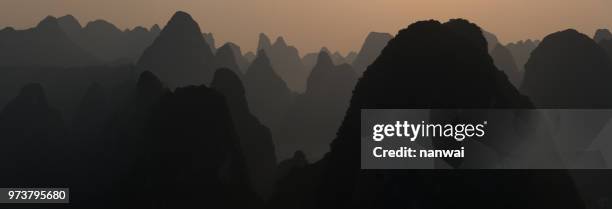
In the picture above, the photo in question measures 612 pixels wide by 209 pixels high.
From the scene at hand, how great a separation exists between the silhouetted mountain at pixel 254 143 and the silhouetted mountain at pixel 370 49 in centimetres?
6664

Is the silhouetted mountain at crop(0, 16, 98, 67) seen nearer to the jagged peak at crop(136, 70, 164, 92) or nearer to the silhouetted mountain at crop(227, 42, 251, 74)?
the silhouetted mountain at crop(227, 42, 251, 74)

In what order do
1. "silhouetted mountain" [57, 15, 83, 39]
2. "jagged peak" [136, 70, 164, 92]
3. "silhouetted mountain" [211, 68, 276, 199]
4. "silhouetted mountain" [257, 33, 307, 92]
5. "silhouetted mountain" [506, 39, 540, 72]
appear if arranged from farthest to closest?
"silhouetted mountain" [257, 33, 307, 92], "silhouetted mountain" [57, 15, 83, 39], "silhouetted mountain" [506, 39, 540, 72], "silhouetted mountain" [211, 68, 276, 199], "jagged peak" [136, 70, 164, 92]

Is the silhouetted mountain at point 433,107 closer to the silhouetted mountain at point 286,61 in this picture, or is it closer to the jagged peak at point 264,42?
the silhouetted mountain at point 286,61

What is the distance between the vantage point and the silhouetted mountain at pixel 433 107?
23031 millimetres

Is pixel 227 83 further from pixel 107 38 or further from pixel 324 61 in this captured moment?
pixel 107 38

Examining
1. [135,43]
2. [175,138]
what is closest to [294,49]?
[135,43]

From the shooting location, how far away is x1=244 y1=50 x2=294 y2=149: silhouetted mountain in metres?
76.3

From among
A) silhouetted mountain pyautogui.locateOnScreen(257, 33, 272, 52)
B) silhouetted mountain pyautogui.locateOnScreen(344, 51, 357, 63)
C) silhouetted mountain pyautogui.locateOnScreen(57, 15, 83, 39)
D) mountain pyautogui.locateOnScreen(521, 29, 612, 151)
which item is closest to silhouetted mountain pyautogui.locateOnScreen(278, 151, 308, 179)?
mountain pyautogui.locateOnScreen(521, 29, 612, 151)

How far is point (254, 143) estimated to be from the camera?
152 ft

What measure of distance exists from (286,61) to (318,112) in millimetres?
66984

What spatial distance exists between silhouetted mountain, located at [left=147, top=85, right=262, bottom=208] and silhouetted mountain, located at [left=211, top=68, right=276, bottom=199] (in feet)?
37.8

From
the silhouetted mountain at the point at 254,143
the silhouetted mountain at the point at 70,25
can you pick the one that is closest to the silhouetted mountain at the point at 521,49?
the silhouetted mountain at the point at 254,143

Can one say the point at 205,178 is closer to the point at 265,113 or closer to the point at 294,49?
the point at 265,113

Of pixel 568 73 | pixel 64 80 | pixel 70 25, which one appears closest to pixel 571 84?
pixel 568 73
